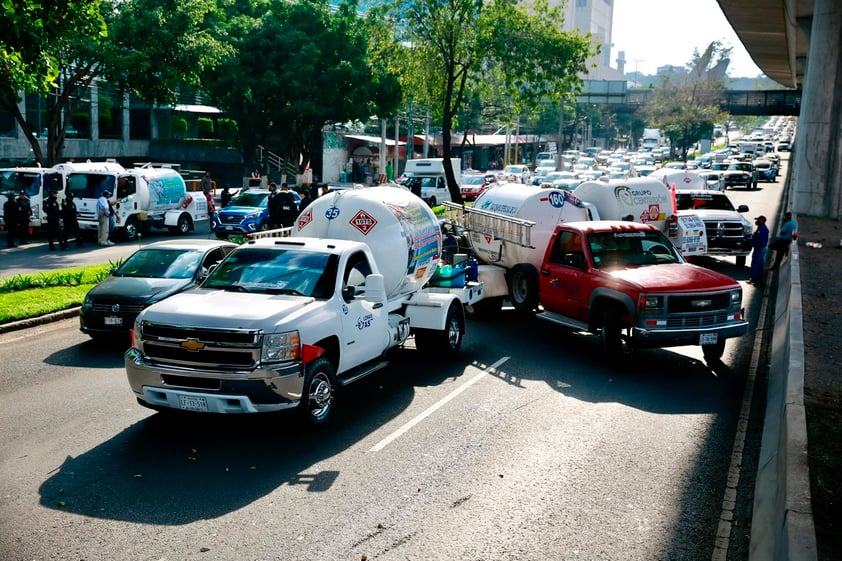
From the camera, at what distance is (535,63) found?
39.4 meters

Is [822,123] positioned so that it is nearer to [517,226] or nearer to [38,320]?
[517,226]

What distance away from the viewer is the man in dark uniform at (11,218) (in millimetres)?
27922

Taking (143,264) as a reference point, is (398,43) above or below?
above

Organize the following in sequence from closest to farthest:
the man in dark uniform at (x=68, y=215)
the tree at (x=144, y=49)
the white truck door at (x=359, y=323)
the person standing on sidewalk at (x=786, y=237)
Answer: the white truck door at (x=359, y=323) → the person standing on sidewalk at (x=786, y=237) → the man in dark uniform at (x=68, y=215) → the tree at (x=144, y=49)

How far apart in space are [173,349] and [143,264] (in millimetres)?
6771

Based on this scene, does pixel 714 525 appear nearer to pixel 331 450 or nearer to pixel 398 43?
pixel 331 450

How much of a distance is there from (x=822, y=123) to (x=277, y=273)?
3009 cm

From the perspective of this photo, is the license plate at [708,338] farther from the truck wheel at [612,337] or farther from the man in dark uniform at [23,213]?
the man in dark uniform at [23,213]

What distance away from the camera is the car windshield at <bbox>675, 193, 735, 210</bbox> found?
28.2 metres

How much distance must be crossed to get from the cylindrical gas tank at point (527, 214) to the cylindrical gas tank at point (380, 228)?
403cm

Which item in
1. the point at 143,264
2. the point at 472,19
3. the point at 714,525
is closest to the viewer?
the point at 714,525

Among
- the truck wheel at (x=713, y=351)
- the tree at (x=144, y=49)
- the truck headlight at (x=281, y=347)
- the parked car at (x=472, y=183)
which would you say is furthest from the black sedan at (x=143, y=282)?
the parked car at (x=472, y=183)

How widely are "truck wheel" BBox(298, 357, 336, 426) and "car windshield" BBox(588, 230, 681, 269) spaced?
594cm

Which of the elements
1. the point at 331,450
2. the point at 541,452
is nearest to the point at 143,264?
the point at 331,450
